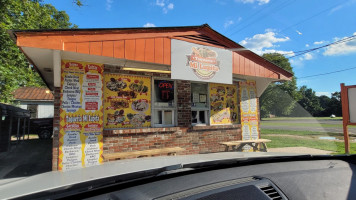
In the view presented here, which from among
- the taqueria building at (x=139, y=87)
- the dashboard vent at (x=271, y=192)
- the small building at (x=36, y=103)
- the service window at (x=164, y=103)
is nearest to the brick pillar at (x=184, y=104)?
the taqueria building at (x=139, y=87)

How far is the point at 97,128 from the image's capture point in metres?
5.41

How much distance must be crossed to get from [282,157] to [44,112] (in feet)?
89.4

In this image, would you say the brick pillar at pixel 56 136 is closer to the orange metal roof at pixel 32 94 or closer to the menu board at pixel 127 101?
the menu board at pixel 127 101

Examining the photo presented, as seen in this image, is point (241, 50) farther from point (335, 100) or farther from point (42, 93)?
point (335, 100)

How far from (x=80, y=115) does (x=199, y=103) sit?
3.74 metres

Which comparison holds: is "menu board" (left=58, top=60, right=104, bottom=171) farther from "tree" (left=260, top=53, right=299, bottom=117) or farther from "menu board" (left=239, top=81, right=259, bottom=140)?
"tree" (left=260, top=53, right=299, bottom=117)

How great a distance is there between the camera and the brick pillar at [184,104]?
267 inches

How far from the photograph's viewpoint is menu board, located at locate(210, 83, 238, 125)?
298 inches

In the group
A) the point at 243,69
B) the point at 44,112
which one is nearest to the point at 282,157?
the point at 243,69

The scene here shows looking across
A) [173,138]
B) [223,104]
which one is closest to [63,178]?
[173,138]

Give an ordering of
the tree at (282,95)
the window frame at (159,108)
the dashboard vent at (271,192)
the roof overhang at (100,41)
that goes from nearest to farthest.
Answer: the dashboard vent at (271,192), the roof overhang at (100,41), the window frame at (159,108), the tree at (282,95)

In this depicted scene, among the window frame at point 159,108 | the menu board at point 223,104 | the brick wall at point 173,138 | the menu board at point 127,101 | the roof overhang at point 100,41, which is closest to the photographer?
the roof overhang at point 100,41

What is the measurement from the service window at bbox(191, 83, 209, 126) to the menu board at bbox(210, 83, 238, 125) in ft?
0.68

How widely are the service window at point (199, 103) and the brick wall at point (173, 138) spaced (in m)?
0.33
